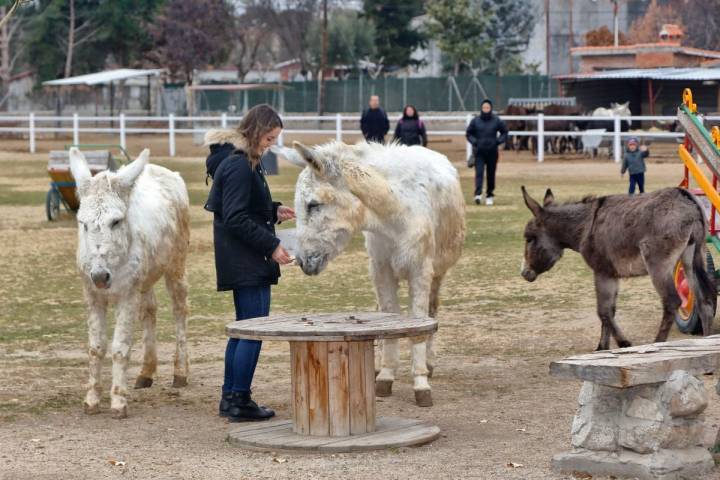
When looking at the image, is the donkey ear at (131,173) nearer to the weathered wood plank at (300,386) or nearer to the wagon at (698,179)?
the weathered wood plank at (300,386)

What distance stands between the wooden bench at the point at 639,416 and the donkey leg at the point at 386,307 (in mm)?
2313

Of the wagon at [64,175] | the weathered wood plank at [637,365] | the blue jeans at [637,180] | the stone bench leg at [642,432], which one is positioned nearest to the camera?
the weathered wood plank at [637,365]

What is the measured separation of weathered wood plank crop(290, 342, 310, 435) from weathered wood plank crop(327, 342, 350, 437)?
0.13 metres

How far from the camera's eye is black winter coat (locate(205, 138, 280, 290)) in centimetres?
771

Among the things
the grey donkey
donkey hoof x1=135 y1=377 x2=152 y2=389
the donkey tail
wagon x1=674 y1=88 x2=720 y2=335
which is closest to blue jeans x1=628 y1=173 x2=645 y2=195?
wagon x1=674 y1=88 x2=720 y2=335

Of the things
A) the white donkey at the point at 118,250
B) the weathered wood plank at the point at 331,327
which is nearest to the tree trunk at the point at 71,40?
the white donkey at the point at 118,250

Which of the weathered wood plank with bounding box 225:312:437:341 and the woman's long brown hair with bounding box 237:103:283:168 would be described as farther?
the woman's long brown hair with bounding box 237:103:283:168

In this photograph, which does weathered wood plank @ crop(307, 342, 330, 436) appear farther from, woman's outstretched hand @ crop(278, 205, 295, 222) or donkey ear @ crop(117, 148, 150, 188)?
donkey ear @ crop(117, 148, 150, 188)

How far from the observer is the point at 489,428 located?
24.8ft

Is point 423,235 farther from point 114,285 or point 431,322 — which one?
point 114,285

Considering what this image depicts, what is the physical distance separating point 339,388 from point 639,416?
5.45 ft

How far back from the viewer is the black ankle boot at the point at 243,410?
7.89m

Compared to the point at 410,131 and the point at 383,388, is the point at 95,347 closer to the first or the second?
the point at 383,388

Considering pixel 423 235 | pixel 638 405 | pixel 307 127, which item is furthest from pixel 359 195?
pixel 307 127
